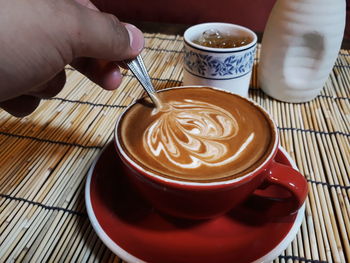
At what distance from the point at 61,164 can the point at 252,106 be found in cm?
42

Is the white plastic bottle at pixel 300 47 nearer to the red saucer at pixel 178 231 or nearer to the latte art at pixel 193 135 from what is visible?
the latte art at pixel 193 135

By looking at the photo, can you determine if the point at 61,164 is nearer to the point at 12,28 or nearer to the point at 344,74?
the point at 12,28

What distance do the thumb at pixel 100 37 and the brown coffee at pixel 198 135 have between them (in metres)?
0.11

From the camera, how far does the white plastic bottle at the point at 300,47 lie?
0.75 metres

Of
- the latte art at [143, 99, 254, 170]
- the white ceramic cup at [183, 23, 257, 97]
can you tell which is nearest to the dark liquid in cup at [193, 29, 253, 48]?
the white ceramic cup at [183, 23, 257, 97]

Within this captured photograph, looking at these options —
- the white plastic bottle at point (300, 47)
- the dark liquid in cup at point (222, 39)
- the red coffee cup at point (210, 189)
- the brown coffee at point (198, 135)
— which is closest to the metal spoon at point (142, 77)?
the brown coffee at point (198, 135)

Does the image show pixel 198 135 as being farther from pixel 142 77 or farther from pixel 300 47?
pixel 300 47

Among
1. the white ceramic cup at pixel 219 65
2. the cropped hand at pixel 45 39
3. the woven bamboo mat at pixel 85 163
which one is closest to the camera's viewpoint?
the cropped hand at pixel 45 39

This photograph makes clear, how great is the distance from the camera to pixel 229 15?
156cm

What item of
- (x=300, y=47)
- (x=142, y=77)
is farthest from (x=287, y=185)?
(x=300, y=47)

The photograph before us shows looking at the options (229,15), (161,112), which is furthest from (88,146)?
(229,15)

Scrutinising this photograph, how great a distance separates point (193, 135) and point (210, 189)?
0.46 feet

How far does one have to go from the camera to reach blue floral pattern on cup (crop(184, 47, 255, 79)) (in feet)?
2.47

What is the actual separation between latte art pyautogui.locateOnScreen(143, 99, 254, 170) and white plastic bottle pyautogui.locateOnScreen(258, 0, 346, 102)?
0.32m
